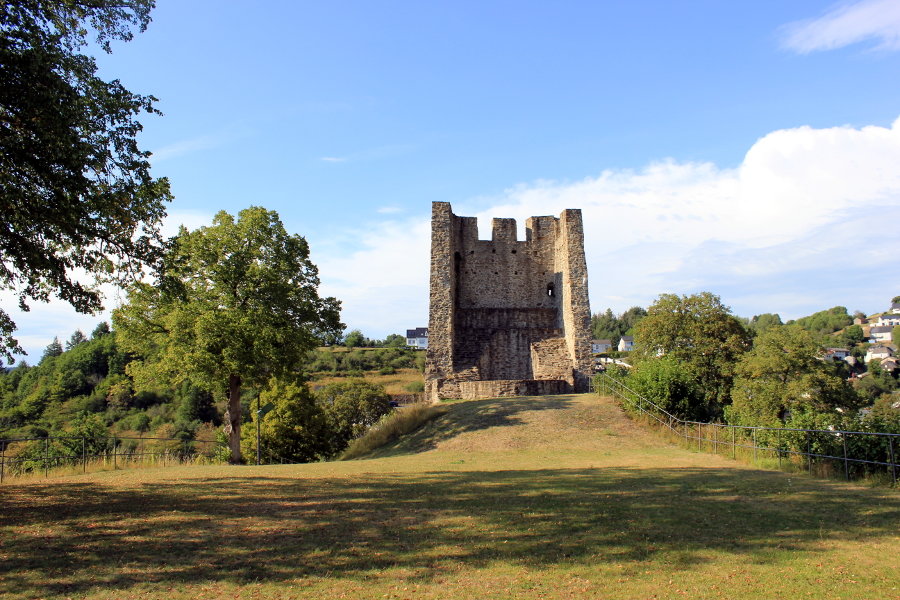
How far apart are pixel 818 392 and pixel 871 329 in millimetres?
149154

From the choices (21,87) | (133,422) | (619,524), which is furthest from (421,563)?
(133,422)

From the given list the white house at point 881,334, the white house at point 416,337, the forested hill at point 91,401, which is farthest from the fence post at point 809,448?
the white house at point 881,334

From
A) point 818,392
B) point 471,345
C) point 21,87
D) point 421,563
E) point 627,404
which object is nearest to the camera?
point 421,563

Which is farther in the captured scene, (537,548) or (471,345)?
(471,345)

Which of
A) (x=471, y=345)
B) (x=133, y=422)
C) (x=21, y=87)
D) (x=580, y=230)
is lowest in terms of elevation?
(x=133, y=422)

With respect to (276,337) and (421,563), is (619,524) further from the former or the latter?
(276,337)

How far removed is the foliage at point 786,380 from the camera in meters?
31.8

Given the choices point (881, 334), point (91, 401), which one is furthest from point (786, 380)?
point (881, 334)

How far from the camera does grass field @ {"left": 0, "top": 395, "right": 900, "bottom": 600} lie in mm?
5402

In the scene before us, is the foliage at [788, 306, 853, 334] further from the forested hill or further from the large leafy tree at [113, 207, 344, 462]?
the large leafy tree at [113, 207, 344, 462]

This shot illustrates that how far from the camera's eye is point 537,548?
255 inches

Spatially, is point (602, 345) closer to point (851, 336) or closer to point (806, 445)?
point (851, 336)

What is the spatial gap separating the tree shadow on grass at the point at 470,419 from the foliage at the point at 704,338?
16.2 meters

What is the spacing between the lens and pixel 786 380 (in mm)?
33094
